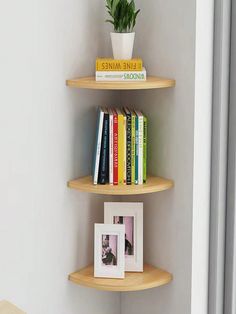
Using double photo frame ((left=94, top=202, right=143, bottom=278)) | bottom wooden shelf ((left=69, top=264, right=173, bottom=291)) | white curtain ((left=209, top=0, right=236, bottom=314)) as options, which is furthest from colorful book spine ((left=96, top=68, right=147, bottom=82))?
bottom wooden shelf ((left=69, top=264, right=173, bottom=291))

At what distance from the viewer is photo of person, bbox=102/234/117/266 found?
94.0 inches

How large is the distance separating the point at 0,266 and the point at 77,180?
416mm

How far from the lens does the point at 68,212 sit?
2.39m

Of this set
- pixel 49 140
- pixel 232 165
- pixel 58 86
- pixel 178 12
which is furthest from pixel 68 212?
pixel 178 12

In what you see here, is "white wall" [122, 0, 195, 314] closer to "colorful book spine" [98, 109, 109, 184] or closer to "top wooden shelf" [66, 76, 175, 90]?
"top wooden shelf" [66, 76, 175, 90]

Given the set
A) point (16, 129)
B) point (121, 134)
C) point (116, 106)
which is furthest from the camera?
point (116, 106)

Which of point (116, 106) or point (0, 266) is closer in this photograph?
point (0, 266)

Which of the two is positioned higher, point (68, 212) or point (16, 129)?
point (16, 129)

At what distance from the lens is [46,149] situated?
227 centimetres

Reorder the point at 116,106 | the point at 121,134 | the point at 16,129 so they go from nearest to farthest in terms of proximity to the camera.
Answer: the point at 16,129, the point at 121,134, the point at 116,106

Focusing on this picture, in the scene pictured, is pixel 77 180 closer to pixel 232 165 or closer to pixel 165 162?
pixel 165 162

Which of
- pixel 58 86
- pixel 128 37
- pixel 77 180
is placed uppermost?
pixel 128 37

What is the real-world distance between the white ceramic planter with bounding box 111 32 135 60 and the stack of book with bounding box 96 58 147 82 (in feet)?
0.15

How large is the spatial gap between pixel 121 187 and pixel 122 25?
1.75 ft
